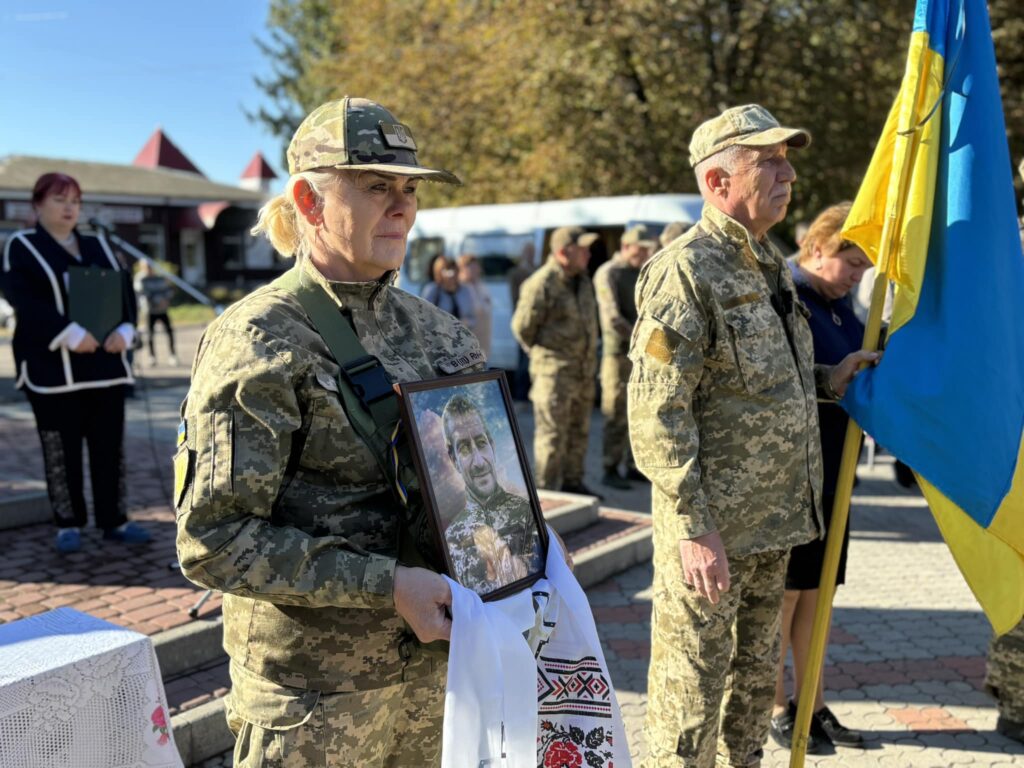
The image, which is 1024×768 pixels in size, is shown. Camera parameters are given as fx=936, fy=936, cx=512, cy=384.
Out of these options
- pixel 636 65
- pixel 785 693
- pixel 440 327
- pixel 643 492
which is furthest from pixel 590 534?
pixel 636 65

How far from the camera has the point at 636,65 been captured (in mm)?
15734

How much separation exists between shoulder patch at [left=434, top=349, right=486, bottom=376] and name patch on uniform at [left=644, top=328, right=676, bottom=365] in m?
0.70

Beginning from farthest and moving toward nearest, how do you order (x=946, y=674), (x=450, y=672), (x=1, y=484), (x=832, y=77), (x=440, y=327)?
(x=832, y=77)
(x=1, y=484)
(x=946, y=674)
(x=440, y=327)
(x=450, y=672)

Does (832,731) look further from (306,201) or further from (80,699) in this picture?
(306,201)

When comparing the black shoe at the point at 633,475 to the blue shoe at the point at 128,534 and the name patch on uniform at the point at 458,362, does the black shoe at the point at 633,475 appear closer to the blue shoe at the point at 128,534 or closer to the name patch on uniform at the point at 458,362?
the blue shoe at the point at 128,534

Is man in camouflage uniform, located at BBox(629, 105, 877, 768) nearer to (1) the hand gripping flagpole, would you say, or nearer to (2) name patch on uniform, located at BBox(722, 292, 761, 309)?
(2) name patch on uniform, located at BBox(722, 292, 761, 309)

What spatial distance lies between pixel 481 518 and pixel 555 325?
5.54m

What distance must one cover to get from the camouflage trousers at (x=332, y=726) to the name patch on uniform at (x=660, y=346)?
115cm

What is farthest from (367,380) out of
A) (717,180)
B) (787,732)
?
(787,732)

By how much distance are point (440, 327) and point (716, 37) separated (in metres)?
14.8

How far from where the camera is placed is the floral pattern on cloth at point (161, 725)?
2493 millimetres

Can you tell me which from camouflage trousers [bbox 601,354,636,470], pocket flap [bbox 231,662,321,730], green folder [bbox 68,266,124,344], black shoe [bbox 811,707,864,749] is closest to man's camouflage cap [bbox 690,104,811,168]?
pocket flap [bbox 231,662,321,730]

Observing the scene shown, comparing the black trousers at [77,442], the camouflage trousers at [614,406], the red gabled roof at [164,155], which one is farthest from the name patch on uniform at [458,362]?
the red gabled roof at [164,155]

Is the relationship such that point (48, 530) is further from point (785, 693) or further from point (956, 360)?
point (956, 360)
